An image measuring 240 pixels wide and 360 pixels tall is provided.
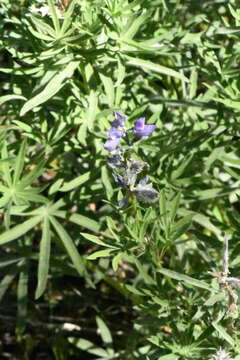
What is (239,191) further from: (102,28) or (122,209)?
(102,28)

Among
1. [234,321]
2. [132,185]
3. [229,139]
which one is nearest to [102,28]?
[132,185]

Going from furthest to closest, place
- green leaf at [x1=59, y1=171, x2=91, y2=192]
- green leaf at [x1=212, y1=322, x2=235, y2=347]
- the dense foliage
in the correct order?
green leaf at [x1=59, y1=171, x2=91, y2=192], the dense foliage, green leaf at [x1=212, y1=322, x2=235, y2=347]

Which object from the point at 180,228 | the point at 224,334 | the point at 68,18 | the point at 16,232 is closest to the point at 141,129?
the point at 180,228

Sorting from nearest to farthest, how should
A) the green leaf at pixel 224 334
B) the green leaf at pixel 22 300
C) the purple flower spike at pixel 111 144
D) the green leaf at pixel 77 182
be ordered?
the purple flower spike at pixel 111 144
the green leaf at pixel 224 334
the green leaf at pixel 77 182
the green leaf at pixel 22 300

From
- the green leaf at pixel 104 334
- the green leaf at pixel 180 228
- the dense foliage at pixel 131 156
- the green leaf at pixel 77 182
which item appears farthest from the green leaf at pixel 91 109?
the green leaf at pixel 104 334

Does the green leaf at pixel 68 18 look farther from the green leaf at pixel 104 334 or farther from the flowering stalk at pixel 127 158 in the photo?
the green leaf at pixel 104 334

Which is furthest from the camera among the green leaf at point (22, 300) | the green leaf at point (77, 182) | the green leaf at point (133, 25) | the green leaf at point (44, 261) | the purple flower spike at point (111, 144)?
the green leaf at point (22, 300)

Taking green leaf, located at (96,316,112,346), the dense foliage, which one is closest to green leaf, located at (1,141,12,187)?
the dense foliage

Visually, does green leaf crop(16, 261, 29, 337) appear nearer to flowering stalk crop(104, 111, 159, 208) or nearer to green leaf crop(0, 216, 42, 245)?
green leaf crop(0, 216, 42, 245)
